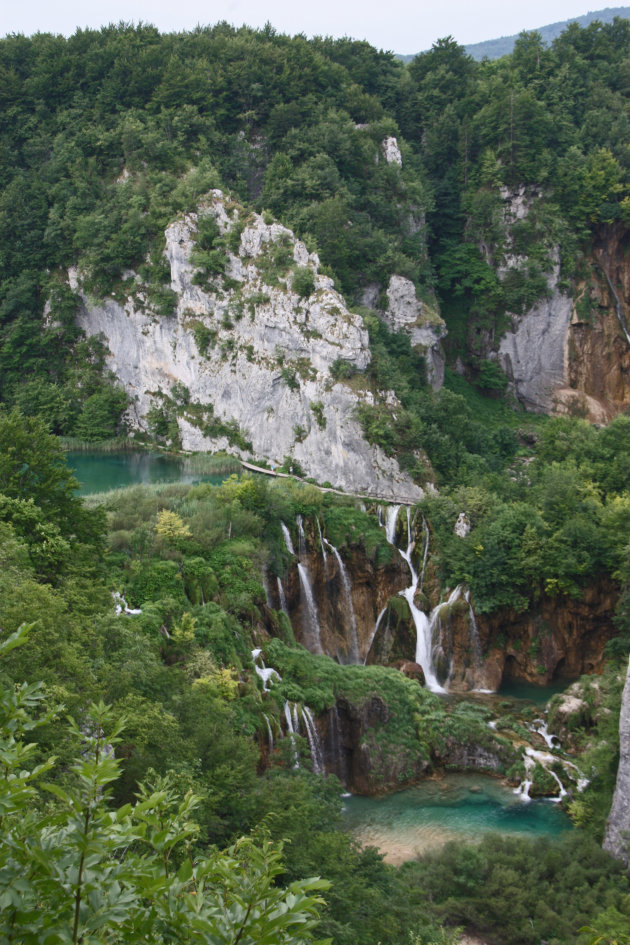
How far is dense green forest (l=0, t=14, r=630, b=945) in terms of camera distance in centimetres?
414

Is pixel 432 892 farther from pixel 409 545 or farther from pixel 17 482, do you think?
pixel 409 545

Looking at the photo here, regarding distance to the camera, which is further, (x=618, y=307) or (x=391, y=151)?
(x=618, y=307)

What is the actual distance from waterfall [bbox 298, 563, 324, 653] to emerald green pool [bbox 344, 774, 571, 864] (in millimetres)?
6536

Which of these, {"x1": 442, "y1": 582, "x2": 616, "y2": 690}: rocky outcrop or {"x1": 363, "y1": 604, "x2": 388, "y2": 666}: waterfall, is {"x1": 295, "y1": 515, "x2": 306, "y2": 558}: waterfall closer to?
{"x1": 363, "y1": 604, "x2": 388, "y2": 666}: waterfall

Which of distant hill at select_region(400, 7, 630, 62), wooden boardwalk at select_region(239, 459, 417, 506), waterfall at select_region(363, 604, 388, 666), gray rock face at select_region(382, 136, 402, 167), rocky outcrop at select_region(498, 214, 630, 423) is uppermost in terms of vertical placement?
distant hill at select_region(400, 7, 630, 62)

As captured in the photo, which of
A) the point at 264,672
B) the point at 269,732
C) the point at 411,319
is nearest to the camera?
the point at 269,732

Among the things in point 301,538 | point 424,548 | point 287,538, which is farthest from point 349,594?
point 424,548

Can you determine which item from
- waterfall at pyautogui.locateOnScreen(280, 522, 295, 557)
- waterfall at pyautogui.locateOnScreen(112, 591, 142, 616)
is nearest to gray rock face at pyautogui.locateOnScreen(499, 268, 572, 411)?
waterfall at pyautogui.locateOnScreen(280, 522, 295, 557)

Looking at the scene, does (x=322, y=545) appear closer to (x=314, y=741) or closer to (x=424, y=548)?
(x=424, y=548)

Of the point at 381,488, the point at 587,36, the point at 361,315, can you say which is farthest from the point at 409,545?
the point at 587,36

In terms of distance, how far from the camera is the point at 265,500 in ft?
86.5

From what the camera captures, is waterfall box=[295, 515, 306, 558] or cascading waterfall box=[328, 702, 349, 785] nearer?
cascading waterfall box=[328, 702, 349, 785]

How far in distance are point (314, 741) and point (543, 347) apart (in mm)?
32223

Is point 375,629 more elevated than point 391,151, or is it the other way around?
point 391,151
